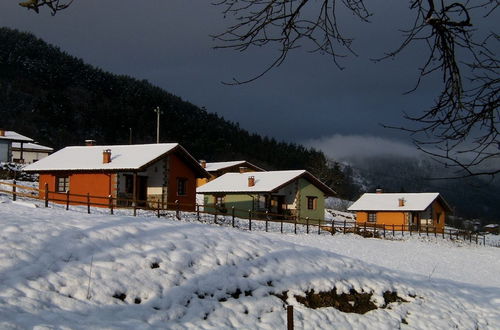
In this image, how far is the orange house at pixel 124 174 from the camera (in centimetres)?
3516

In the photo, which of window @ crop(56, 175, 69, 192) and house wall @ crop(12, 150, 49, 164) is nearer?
window @ crop(56, 175, 69, 192)

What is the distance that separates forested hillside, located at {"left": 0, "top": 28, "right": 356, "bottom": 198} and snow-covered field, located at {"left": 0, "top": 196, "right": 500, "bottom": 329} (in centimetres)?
10439

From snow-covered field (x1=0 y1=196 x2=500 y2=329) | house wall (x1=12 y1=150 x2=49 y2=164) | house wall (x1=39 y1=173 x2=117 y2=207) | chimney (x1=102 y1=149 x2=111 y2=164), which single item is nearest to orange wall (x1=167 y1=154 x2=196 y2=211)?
house wall (x1=39 y1=173 x2=117 y2=207)

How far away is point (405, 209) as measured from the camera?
58.5m

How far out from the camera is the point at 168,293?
409 inches

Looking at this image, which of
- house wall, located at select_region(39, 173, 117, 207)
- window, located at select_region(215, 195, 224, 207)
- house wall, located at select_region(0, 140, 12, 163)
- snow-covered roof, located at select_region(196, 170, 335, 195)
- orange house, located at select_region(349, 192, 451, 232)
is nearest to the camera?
house wall, located at select_region(39, 173, 117, 207)

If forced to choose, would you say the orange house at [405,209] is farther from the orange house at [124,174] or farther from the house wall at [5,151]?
the house wall at [5,151]

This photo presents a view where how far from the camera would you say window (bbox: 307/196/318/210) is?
4853 cm

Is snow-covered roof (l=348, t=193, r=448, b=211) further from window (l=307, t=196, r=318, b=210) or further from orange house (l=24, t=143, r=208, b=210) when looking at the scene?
orange house (l=24, t=143, r=208, b=210)

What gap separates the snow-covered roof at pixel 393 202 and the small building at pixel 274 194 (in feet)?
46.7

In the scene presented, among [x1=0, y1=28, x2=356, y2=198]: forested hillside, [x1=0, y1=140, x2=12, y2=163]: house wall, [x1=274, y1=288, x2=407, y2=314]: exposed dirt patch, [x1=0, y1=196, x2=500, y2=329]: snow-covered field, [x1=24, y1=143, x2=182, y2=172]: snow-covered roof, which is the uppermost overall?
[x1=0, y1=28, x2=356, y2=198]: forested hillside

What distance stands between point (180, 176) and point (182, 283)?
27545 millimetres

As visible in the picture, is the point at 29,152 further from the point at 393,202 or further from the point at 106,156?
the point at 393,202

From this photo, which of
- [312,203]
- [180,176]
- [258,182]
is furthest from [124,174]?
[312,203]
